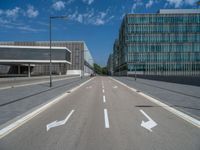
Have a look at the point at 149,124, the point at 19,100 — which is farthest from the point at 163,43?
the point at 149,124

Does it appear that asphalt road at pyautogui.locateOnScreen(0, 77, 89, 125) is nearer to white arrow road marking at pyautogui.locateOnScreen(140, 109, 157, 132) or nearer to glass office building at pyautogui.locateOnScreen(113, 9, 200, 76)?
white arrow road marking at pyautogui.locateOnScreen(140, 109, 157, 132)

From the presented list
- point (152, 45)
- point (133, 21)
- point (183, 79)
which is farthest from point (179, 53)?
point (183, 79)

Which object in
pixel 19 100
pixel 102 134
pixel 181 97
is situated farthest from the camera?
pixel 181 97

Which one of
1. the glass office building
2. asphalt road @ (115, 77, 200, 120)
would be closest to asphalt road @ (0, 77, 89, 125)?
asphalt road @ (115, 77, 200, 120)

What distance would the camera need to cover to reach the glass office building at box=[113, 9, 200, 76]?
303 feet

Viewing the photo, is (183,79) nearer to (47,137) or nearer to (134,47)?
(47,137)

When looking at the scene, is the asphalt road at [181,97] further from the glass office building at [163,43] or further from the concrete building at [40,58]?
the glass office building at [163,43]

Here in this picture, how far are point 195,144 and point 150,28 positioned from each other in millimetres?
93834

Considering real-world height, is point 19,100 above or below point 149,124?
above

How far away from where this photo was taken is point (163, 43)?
94000 mm

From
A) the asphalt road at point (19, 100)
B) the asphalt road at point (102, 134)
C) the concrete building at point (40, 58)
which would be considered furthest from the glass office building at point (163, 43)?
the asphalt road at point (102, 134)

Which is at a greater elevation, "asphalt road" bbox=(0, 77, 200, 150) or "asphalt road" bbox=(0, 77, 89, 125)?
"asphalt road" bbox=(0, 77, 89, 125)

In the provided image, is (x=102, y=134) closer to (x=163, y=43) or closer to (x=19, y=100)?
(x=19, y=100)

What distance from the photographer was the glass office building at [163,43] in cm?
9250
